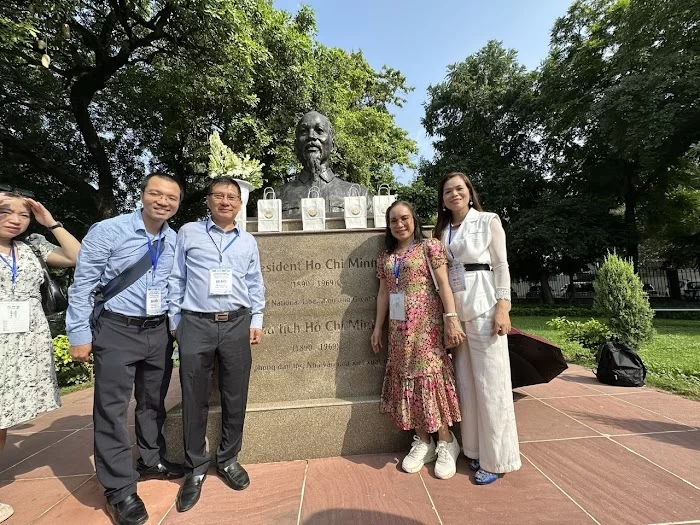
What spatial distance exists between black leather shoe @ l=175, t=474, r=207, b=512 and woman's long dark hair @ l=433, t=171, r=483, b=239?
2.18 metres

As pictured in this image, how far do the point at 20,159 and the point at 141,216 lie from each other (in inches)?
522

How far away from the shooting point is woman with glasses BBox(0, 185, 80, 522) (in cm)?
219

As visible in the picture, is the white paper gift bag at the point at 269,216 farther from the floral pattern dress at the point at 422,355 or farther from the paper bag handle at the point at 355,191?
the floral pattern dress at the point at 422,355

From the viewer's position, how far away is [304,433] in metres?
2.89

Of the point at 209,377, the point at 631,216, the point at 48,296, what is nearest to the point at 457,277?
the point at 209,377

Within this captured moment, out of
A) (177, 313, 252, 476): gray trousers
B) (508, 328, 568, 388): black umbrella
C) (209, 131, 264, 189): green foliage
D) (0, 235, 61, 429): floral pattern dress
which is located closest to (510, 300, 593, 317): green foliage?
(508, 328, 568, 388): black umbrella

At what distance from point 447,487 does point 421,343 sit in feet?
2.81

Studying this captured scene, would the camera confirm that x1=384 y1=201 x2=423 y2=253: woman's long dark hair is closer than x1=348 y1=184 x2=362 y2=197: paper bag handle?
Yes

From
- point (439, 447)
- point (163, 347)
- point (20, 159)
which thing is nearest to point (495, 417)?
point (439, 447)

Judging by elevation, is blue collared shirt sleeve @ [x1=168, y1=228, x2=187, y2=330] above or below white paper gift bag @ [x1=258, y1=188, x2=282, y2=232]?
below

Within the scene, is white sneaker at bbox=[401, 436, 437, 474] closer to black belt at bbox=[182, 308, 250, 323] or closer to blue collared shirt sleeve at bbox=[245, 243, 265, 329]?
blue collared shirt sleeve at bbox=[245, 243, 265, 329]

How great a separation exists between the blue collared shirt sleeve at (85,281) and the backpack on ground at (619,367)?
16.9 feet

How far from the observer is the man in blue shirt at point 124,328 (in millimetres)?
2203

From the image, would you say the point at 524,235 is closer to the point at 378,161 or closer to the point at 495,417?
the point at 378,161
